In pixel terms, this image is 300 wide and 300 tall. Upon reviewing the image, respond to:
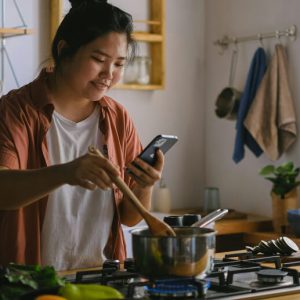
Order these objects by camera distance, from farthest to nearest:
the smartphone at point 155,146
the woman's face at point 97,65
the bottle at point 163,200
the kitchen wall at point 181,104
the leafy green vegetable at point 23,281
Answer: the kitchen wall at point 181,104, the bottle at point 163,200, the woman's face at point 97,65, the smartphone at point 155,146, the leafy green vegetable at point 23,281

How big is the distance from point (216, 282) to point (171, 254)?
225 mm

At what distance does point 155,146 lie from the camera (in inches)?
72.0

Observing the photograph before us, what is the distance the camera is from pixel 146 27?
3.98m

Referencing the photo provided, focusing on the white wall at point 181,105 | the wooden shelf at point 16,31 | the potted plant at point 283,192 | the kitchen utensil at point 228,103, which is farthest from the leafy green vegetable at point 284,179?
the wooden shelf at point 16,31

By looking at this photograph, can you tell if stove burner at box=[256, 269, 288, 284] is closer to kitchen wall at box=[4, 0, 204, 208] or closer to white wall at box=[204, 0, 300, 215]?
white wall at box=[204, 0, 300, 215]

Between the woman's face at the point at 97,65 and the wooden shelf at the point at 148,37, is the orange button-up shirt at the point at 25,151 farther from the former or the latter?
the wooden shelf at the point at 148,37

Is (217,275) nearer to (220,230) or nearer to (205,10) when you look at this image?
(220,230)

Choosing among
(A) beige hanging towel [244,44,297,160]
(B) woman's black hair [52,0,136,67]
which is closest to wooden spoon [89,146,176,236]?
(B) woman's black hair [52,0,136,67]

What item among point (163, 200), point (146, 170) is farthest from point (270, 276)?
point (163, 200)

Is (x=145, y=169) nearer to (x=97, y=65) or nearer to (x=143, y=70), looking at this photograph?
(x=97, y=65)

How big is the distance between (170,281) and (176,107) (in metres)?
2.63

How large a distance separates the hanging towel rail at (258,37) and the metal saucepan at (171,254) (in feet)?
7.54

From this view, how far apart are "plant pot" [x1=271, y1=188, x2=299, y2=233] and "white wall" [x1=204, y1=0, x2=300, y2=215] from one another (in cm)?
22

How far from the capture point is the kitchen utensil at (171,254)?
1.54 m
